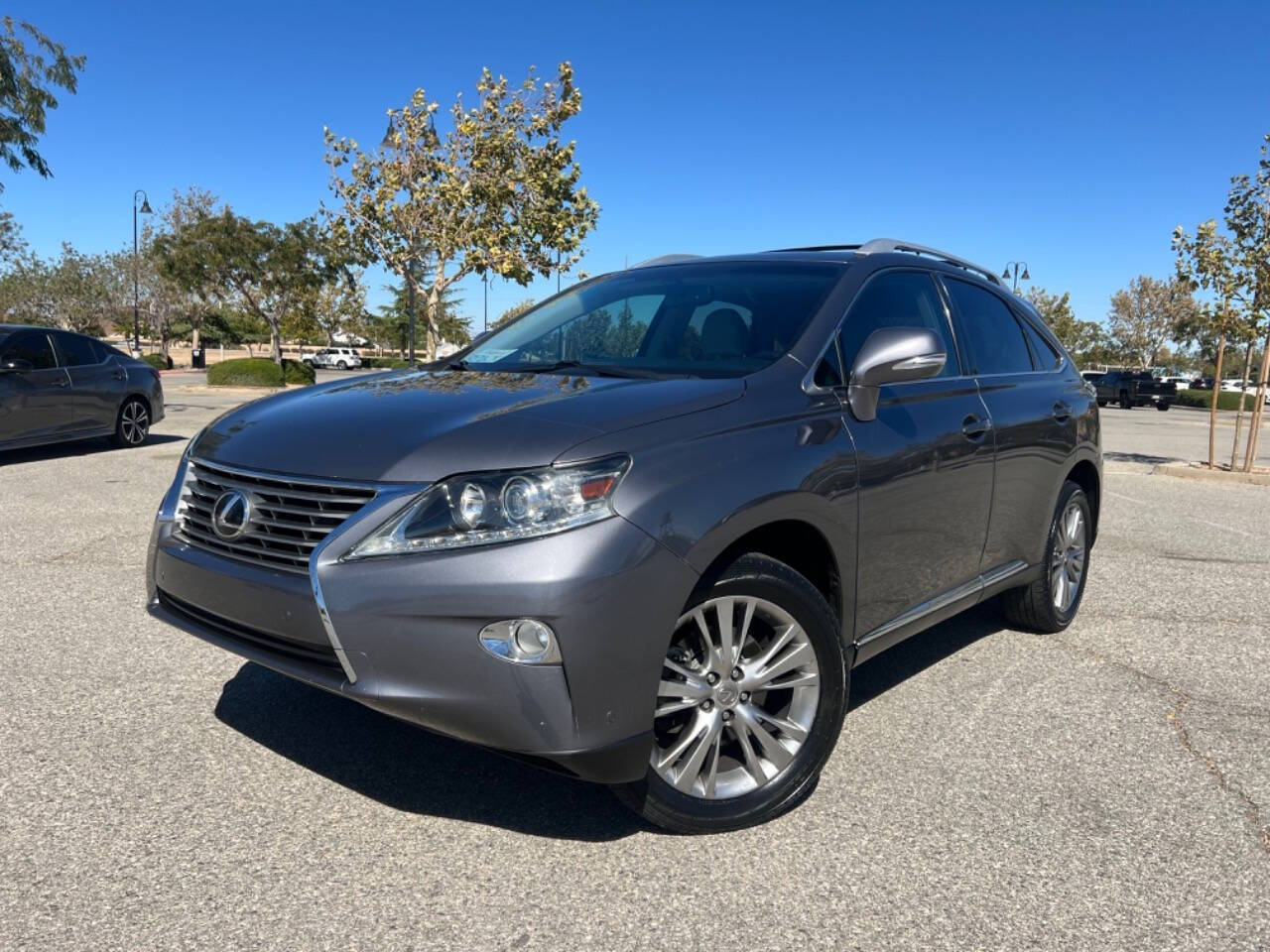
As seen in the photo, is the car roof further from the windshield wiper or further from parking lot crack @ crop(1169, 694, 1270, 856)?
parking lot crack @ crop(1169, 694, 1270, 856)

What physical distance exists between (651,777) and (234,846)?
1186 mm

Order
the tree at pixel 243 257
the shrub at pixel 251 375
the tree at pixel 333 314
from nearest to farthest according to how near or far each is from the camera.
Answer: the shrub at pixel 251 375 → the tree at pixel 243 257 → the tree at pixel 333 314

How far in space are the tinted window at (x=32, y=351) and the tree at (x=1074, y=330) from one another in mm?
68010

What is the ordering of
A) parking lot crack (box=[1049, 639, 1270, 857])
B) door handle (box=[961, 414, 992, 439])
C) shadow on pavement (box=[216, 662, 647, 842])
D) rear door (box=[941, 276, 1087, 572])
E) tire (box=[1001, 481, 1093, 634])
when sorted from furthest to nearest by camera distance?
tire (box=[1001, 481, 1093, 634])
rear door (box=[941, 276, 1087, 572])
door handle (box=[961, 414, 992, 439])
parking lot crack (box=[1049, 639, 1270, 857])
shadow on pavement (box=[216, 662, 647, 842])

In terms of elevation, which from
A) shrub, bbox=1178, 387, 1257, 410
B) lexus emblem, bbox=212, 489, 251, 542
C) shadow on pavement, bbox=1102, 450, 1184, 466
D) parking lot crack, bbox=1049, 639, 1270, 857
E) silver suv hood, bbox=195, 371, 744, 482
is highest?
silver suv hood, bbox=195, 371, 744, 482

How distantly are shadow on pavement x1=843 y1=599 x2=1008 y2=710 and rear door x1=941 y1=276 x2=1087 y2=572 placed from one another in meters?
0.59

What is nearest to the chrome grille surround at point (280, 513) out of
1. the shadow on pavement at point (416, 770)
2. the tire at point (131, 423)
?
the shadow on pavement at point (416, 770)

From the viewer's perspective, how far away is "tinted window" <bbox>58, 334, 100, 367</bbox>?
36.8 ft

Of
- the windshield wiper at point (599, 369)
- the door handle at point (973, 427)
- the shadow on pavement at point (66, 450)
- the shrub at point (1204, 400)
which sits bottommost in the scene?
the shrub at point (1204, 400)

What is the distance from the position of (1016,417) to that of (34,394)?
10290 millimetres

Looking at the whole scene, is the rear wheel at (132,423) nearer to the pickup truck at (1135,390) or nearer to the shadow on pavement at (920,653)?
the shadow on pavement at (920,653)

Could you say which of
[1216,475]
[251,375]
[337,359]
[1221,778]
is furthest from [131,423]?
[337,359]

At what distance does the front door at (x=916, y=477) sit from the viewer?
3.36 metres

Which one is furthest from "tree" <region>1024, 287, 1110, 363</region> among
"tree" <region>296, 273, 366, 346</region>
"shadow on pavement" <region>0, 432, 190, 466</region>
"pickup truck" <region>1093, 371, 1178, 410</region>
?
"shadow on pavement" <region>0, 432, 190, 466</region>
